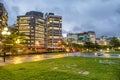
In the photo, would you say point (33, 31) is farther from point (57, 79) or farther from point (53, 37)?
point (57, 79)

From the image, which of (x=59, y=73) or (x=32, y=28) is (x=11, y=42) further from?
(x=32, y=28)

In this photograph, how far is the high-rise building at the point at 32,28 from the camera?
6867 inches

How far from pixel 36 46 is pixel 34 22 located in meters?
22.5

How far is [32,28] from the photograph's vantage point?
178250 mm

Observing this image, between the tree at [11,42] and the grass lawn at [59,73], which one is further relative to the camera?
the tree at [11,42]

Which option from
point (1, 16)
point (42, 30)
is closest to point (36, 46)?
point (42, 30)

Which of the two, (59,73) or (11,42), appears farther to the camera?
(11,42)

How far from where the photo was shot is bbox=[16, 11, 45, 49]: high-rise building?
17441 cm

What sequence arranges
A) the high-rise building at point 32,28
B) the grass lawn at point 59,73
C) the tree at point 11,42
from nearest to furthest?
the grass lawn at point 59,73 < the tree at point 11,42 < the high-rise building at point 32,28

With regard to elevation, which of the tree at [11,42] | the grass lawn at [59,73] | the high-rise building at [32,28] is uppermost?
the high-rise building at [32,28]

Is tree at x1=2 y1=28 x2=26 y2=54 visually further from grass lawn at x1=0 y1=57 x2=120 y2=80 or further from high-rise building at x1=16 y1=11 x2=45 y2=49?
high-rise building at x1=16 y1=11 x2=45 y2=49

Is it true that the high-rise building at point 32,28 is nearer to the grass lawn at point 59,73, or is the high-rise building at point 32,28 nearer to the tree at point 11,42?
the tree at point 11,42

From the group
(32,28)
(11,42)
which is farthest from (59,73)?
(32,28)

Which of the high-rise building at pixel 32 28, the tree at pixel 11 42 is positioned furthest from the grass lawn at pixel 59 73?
the high-rise building at pixel 32 28
